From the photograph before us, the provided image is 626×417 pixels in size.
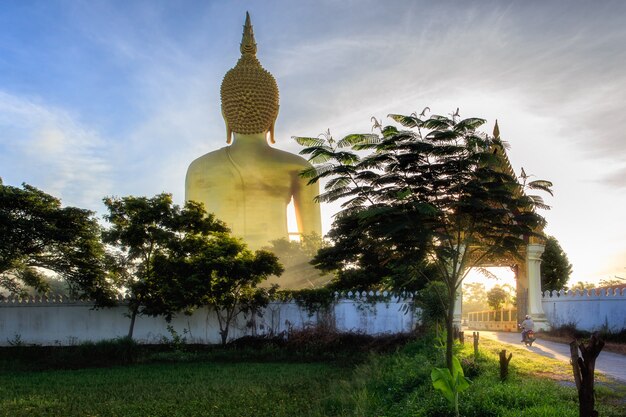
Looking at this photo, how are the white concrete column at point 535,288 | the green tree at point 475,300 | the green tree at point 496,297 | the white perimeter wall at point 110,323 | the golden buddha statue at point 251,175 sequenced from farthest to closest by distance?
the green tree at point 475,300, the green tree at point 496,297, the golden buddha statue at point 251,175, the white concrete column at point 535,288, the white perimeter wall at point 110,323

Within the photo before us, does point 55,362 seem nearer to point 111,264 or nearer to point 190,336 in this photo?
point 111,264

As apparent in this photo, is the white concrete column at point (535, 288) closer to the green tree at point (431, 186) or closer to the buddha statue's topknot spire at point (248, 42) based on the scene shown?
the green tree at point (431, 186)

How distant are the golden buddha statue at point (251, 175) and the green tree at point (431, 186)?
68.2 feet

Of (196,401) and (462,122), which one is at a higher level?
(462,122)

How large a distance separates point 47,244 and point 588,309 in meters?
17.6

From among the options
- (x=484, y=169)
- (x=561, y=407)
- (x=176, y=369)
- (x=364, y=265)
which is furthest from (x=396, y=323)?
(x=561, y=407)

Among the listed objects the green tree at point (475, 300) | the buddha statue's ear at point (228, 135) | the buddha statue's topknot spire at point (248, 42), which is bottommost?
the green tree at point (475, 300)

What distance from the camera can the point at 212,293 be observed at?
20.2 metres

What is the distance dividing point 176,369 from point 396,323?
747 cm

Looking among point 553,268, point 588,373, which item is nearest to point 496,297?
point 553,268

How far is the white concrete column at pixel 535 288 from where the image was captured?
76.1 feet

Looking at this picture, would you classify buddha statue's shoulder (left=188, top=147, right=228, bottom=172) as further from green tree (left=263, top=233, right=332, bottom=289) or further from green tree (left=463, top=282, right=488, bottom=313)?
green tree (left=463, top=282, right=488, bottom=313)

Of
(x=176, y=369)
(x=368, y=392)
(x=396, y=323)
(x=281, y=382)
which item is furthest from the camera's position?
(x=396, y=323)

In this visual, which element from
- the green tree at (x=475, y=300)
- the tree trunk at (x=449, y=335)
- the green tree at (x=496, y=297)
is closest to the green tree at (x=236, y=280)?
the tree trunk at (x=449, y=335)
